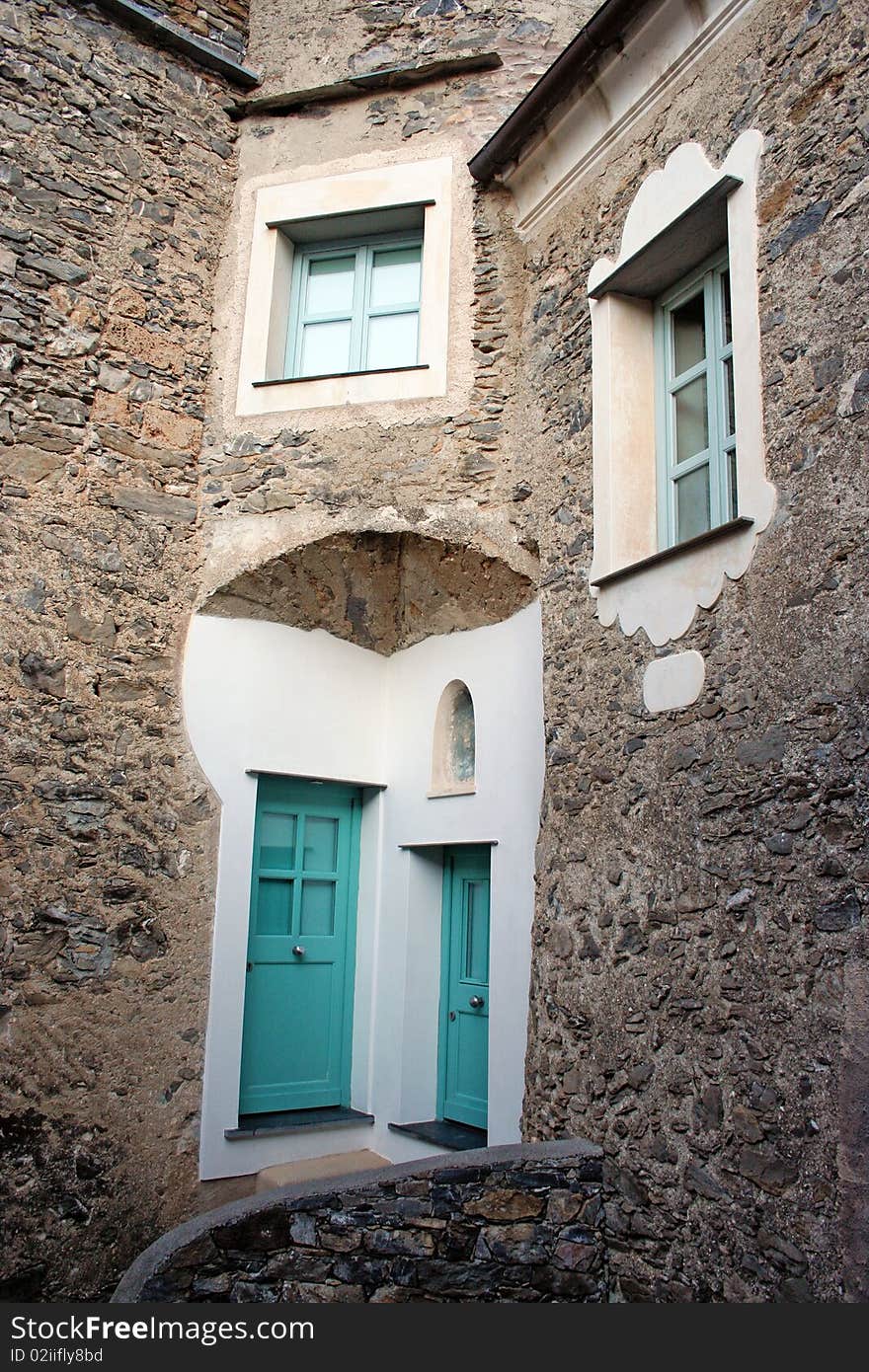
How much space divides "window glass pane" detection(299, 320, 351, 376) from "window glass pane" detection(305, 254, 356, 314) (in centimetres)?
12

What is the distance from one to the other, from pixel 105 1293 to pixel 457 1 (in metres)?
7.62

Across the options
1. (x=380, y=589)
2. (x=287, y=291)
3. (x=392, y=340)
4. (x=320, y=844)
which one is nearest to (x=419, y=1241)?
(x=320, y=844)

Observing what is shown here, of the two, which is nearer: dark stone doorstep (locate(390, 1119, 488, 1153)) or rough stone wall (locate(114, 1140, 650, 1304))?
rough stone wall (locate(114, 1140, 650, 1304))

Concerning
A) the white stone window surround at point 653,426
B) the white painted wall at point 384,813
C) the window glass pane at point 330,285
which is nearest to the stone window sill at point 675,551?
the white stone window surround at point 653,426

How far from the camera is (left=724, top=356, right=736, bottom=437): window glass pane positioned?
4.20 metres

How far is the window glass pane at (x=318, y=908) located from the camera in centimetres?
642

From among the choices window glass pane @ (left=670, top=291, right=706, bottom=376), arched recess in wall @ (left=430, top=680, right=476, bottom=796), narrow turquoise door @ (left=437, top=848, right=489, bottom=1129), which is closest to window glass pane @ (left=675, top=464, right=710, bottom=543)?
window glass pane @ (left=670, top=291, right=706, bottom=376)

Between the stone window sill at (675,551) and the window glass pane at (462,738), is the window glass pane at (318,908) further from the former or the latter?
the stone window sill at (675,551)

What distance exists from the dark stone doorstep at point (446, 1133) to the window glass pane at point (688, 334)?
4122 millimetres

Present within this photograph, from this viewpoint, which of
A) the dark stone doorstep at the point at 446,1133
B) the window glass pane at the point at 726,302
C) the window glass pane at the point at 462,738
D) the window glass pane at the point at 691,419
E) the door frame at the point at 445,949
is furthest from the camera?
the window glass pane at the point at 462,738

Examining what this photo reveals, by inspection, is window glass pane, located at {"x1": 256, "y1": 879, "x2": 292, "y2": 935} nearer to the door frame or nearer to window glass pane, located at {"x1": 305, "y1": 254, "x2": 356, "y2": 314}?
the door frame

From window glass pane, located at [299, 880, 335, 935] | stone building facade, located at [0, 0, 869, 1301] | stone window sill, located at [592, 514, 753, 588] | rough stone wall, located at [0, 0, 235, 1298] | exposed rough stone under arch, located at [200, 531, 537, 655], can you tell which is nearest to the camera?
stone building facade, located at [0, 0, 869, 1301]

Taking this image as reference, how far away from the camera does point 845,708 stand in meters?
3.28

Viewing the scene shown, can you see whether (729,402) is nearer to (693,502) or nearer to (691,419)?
(691,419)
